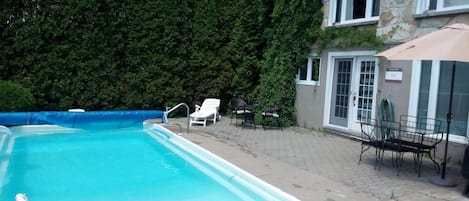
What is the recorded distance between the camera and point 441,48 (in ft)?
17.4

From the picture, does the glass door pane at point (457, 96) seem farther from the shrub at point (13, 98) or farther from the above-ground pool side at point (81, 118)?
the shrub at point (13, 98)

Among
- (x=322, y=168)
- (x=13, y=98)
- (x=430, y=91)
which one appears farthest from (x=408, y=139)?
(x=13, y=98)

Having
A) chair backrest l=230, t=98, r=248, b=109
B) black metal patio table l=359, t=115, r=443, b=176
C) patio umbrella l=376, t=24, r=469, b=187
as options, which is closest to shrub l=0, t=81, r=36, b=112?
chair backrest l=230, t=98, r=248, b=109

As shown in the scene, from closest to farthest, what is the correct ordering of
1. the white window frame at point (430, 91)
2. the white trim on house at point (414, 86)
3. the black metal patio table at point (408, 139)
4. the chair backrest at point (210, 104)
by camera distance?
the black metal patio table at point (408, 139) < the white window frame at point (430, 91) < the white trim on house at point (414, 86) < the chair backrest at point (210, 104)

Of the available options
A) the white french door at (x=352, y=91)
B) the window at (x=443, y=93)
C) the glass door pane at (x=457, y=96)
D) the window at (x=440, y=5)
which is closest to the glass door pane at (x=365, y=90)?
the white french door at (x=352, y=91)

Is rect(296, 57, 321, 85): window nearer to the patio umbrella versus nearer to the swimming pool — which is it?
the swimming pool

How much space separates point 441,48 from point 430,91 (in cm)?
305

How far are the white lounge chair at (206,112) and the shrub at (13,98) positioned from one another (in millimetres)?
4776

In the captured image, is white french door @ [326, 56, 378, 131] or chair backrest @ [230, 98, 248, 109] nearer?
white french door @ [326, 56, 378, 131]

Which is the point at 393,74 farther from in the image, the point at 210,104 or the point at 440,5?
the point at 210,104

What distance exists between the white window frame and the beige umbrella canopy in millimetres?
2359

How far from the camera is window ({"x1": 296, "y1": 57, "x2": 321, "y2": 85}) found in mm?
11484

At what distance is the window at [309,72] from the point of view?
37.7ft

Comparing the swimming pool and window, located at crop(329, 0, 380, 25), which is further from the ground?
window, located at crop(329, 0, 380, 25)
